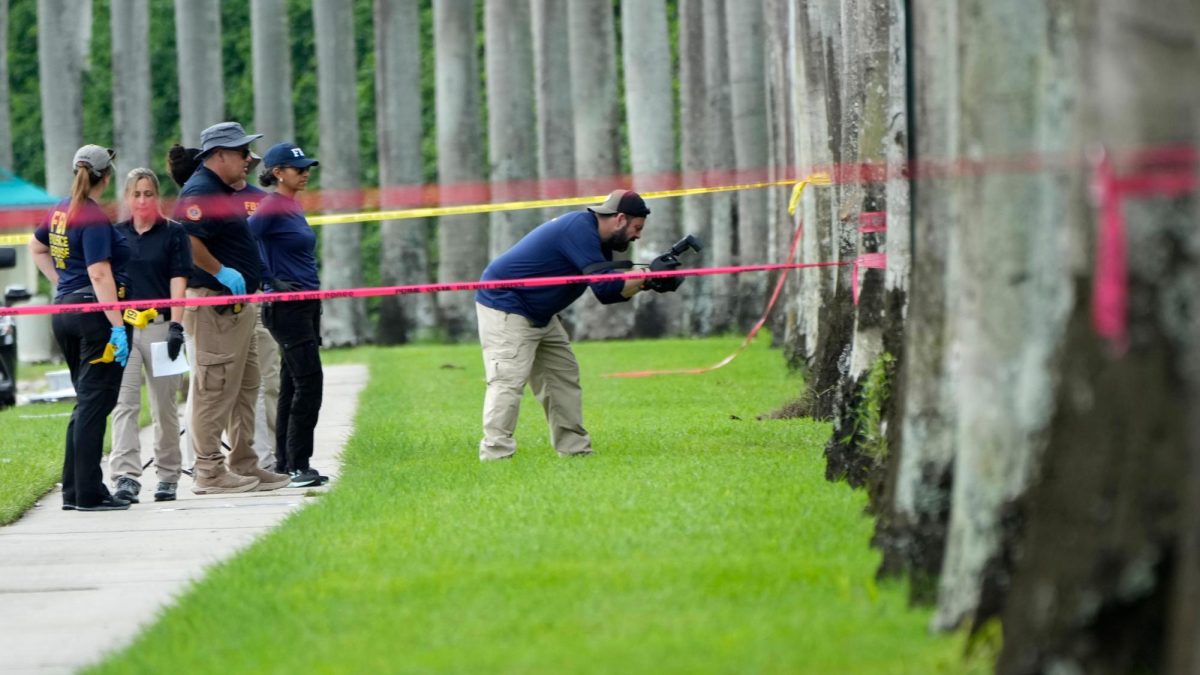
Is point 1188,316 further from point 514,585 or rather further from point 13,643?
point 13,643

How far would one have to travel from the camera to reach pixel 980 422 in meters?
6.08

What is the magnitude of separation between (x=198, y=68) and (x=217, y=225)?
894 inches

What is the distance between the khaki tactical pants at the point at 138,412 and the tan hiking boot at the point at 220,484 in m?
0.19

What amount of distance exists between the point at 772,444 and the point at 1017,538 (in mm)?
6740

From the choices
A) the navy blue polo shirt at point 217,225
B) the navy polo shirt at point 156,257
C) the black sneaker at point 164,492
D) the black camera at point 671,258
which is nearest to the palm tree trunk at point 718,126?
the black camera at point 671,258

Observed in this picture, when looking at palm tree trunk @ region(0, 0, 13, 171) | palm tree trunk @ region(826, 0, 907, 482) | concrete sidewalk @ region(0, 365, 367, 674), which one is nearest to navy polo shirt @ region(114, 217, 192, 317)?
concrete sidewalk @ region(0, 365, 367, 674)

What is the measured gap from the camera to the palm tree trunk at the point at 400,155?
3384cm

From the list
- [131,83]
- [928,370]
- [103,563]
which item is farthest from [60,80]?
[928,370]

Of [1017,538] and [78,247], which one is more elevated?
[78,247]

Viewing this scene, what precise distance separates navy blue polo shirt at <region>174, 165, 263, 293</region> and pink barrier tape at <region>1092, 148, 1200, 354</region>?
6.71m

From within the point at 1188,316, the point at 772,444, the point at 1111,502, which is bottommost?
the point at 772,444

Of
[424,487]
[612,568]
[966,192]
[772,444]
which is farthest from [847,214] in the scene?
[966,192]

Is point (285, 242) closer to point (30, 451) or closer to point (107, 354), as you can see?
point (107, 354)

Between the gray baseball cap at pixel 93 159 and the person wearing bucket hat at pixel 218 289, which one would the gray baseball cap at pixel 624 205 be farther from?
the gray baseball cap at pixel 93 159
